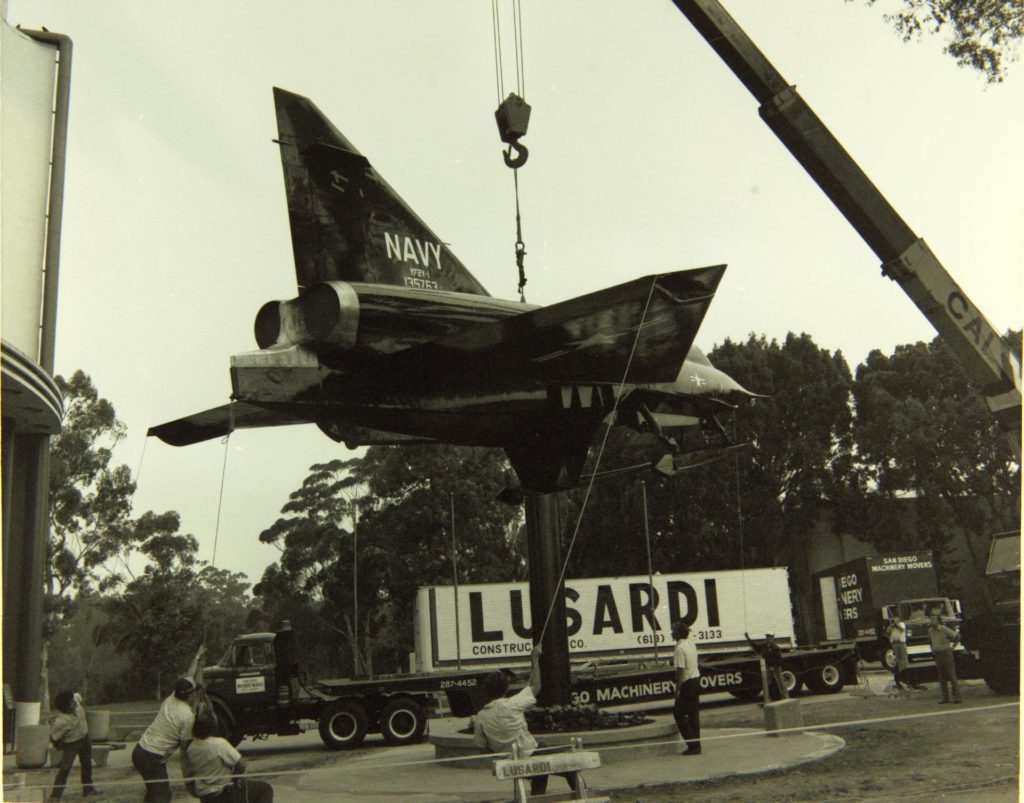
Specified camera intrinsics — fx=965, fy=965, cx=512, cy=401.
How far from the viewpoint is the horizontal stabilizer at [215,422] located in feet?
27.9

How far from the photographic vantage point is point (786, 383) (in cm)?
4153

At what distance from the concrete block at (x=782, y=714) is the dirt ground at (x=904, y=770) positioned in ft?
2.42

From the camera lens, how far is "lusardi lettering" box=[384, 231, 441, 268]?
876cm

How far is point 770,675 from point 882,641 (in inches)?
169

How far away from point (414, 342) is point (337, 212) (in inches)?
56.1

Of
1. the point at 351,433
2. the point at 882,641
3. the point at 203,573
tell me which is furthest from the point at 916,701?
the point at 203,573

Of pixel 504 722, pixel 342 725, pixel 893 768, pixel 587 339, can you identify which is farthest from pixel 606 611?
pixel 587 339

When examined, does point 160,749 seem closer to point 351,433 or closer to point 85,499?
point 351,433

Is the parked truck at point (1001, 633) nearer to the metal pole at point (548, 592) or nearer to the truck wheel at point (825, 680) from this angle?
the truck wheel at point (825, 680)

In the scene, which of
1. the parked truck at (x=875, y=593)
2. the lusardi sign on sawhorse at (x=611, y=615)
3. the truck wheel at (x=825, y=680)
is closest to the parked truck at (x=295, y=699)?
the lusardi sign on sawhorse at (x=611, y=615)

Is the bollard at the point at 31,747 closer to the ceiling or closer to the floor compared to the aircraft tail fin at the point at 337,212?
closer to the floor

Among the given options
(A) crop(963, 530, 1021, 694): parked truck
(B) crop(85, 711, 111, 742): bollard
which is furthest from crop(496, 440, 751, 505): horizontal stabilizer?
(B) crop(85, 711, 111, 742): bollard

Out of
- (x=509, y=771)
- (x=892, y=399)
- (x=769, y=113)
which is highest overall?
(x=892, y=399)

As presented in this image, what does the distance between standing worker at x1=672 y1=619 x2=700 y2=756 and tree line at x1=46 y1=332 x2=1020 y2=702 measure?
2298cm
